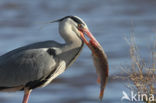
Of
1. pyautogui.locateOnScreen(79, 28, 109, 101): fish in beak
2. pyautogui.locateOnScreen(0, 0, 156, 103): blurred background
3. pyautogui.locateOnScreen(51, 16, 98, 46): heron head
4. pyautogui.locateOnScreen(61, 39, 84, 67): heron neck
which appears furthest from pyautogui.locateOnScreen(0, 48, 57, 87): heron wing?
pyautogui.locateOnScreen(0, 0, 156, 103): blurred background

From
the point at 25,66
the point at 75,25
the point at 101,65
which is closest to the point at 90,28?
→ the point at 25,66

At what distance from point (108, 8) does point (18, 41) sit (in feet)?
12.7

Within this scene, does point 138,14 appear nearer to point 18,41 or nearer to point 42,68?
point 18,41

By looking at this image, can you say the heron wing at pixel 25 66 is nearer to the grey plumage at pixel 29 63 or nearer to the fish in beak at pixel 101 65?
the grey plumage at pixel 29 63

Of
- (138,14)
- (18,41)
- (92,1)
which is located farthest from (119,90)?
(92,1)

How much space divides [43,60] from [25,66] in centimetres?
23

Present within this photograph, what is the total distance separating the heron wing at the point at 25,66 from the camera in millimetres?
6004

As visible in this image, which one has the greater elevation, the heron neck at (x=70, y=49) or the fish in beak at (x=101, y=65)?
the heron neck at (x=70, y=49)

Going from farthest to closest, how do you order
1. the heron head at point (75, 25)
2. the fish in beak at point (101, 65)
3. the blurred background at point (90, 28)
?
the blurred background at point (90, 28), the heron head at point (75, 25), the fish in beak at point (101, 65)

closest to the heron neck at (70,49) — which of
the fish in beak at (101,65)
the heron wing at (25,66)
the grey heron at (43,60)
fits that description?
the grey heron at (43,60)

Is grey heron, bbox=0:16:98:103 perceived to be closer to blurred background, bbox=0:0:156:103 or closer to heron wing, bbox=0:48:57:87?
heron wing, bbox=0:48:57:87

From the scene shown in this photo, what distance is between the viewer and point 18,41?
12344mm

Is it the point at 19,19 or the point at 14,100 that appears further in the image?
the point at 19,19

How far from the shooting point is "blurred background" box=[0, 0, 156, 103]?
9328mm
